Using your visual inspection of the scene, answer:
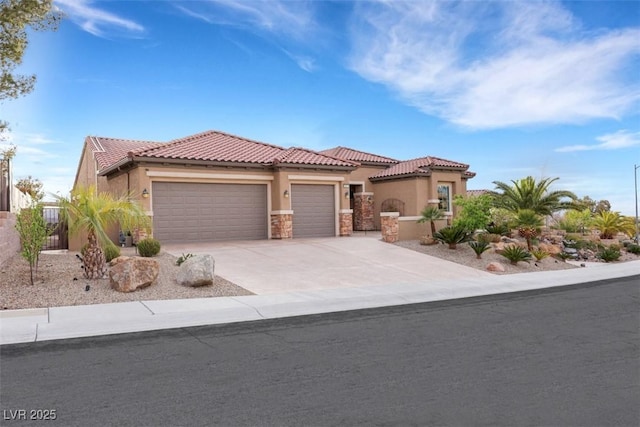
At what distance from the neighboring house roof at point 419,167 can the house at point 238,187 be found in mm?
77

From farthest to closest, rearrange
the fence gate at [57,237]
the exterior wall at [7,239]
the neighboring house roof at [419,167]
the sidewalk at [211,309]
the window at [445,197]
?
1. the window at [445,197]
2. the neighboring house roof at [419,167]
3. the fence gate at [57,237]
4. the exterior wall at [7,239]
5. the sidewalk at [211,309]

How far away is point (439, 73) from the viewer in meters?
21.4

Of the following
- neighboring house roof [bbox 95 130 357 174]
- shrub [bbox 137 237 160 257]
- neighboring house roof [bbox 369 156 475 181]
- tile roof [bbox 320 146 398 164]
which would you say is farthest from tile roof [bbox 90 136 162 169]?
neighboring house roof [bbox 369 156 475 181]

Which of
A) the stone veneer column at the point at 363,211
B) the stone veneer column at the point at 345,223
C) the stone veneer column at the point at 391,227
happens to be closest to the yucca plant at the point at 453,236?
the stone veneer column at the point at 391,227

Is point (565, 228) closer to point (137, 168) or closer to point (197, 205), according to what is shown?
point (197, 205)

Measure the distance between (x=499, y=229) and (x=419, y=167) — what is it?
20.7 feet

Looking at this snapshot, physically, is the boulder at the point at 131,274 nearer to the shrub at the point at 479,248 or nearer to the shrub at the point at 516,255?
the shrub at the point at 479,248

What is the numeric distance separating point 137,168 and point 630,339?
57.7 feet

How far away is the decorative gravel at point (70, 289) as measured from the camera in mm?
9914

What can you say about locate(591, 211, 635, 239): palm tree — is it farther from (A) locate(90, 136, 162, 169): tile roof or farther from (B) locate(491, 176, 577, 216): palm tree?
(A) locate(90, 136, 162, 169): tile roof

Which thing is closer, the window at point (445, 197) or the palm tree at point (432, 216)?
the palm tree at point (432, 216)

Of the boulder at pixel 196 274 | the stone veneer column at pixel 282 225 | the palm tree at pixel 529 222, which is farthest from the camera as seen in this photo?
the stone veneer column at pixel 282 225

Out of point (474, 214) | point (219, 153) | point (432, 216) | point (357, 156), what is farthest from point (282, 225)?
point (357, 156)

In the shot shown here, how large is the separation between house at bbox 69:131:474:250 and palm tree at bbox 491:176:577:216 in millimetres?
4005
